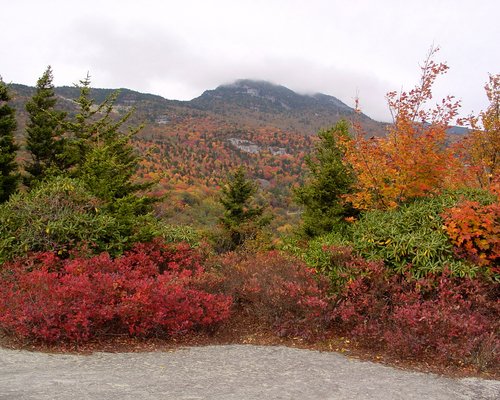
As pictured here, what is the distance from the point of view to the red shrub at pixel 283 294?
22.9ft

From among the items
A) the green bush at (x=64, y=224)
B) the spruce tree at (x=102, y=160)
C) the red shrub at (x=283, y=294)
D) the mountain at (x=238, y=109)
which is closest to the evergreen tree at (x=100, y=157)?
the spruce tree at (x=102, y=160)

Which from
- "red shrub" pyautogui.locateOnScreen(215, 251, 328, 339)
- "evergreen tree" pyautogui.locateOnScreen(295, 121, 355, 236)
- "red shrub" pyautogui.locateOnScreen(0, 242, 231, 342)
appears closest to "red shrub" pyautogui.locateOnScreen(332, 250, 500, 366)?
"red shrub" pyautogui.locateOnScreen(215, 251, 328, 339)

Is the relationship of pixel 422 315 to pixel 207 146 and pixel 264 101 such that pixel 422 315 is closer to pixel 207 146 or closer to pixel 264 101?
pixel 207 146

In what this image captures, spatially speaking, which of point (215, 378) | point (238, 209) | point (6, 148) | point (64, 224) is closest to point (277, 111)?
point (238, 209)

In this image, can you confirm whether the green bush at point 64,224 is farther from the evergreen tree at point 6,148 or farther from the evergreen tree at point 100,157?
the evergreen tree at point 6,148

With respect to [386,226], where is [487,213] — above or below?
above

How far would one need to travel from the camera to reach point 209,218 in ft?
118

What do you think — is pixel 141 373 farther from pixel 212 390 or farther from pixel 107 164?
pixel 107 164

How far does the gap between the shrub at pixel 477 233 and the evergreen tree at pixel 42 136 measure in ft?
41.2

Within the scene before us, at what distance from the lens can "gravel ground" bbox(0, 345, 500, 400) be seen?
14.5 feet

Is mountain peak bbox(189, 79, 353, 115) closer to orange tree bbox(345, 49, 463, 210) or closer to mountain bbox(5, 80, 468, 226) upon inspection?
mountain bbox(5, 80, 468, 226)

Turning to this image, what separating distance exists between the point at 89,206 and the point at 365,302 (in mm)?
5997

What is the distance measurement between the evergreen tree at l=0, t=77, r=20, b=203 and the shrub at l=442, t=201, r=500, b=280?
1270cm

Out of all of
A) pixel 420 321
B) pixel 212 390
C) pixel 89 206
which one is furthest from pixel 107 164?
pixel 420 321
